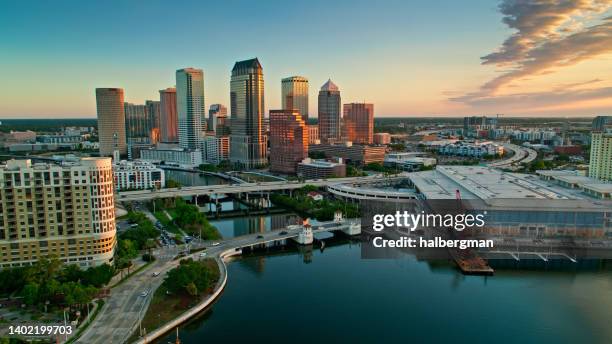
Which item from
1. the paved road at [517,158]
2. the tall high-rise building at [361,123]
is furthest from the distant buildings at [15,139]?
the paved road at [517,158]

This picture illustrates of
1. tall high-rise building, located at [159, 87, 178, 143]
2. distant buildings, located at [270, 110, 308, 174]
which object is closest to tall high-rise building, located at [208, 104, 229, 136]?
tall high-rise building, located at [159, 87, 178, 143]

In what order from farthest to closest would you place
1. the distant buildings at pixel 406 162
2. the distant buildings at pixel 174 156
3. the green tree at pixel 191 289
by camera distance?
the distant buildings at pixel 174 156 → the distant buildings at pixel 406 162 → the green tree at pixel 191 289

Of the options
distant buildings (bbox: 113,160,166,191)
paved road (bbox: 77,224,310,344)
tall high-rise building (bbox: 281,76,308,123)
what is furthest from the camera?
tall high-rise building (bbox: 281,76,308,123)

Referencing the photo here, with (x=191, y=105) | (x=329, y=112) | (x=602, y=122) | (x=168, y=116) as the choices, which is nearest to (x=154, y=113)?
(x=168, y=116)

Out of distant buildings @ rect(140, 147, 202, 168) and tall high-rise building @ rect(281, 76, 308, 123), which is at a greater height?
tall high-rise building @ rect(281, 76, 308, 123)

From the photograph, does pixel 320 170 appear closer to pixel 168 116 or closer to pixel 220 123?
pixel 220 123

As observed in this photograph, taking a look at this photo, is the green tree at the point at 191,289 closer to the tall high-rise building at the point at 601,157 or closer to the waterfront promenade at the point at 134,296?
the waterfront promenade at the point at 134,296

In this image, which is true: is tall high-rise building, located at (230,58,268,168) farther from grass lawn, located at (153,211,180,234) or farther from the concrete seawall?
the concrete seawall
